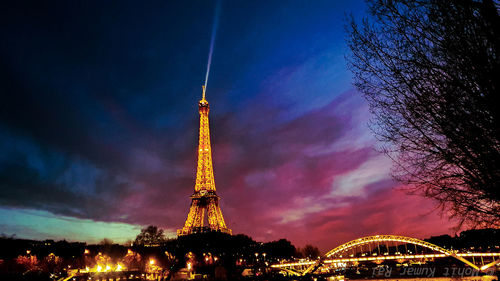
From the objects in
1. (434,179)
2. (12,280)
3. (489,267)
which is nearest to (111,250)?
(12,280)

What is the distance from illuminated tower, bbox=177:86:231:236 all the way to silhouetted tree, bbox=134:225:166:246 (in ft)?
70.6

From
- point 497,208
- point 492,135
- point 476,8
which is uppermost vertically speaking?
point 476,8

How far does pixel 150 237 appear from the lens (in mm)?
99500

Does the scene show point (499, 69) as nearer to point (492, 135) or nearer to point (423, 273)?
point (492, 135)

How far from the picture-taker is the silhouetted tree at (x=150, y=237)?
9794 cm

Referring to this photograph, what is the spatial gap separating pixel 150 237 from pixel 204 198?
34.3 m

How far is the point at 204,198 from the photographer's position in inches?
3049

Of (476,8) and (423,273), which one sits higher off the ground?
(476,8)

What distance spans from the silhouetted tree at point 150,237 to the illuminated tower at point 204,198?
2153 cm

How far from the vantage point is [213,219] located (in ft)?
260

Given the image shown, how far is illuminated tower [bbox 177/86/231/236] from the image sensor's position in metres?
77.4

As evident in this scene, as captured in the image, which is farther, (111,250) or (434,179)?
(111,250)

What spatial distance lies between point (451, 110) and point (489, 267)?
68441mm

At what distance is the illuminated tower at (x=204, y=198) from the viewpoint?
254ft
